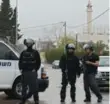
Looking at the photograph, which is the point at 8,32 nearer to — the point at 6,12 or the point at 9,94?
the point at 6,12

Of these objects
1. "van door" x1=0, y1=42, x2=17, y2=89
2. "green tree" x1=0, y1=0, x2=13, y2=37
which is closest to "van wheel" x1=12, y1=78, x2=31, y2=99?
"van door" x1=0, y1=42, x2=17, y2=89

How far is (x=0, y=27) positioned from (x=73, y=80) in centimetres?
6882

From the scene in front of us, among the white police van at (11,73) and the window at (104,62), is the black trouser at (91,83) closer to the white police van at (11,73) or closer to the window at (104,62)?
the white police van at (11,73)

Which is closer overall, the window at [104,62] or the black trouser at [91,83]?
the black trouser at [91,83]

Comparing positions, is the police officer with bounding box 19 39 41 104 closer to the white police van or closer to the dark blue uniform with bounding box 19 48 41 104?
the dark blue uniform with bounding box 19 48 41 104

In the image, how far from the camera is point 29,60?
1127 cm

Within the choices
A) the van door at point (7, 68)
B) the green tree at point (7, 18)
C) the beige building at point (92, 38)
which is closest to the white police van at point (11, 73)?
the van door at point (7, 68)

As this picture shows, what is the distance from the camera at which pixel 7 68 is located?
13.6m

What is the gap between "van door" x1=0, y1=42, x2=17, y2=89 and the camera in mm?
13570

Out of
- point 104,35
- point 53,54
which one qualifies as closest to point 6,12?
point 53,54

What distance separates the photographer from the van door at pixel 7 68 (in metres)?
13.6

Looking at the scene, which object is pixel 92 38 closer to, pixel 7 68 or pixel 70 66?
pixel 7 68

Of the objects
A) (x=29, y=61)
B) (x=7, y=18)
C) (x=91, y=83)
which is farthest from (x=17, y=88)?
(x=7, y=18)

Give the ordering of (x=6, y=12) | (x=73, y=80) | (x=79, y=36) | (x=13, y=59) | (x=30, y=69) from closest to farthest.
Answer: (x=30, y=69), (x=73, y=80), (x=13, y=59), (x=6, y=12), (x=79, y=36)
